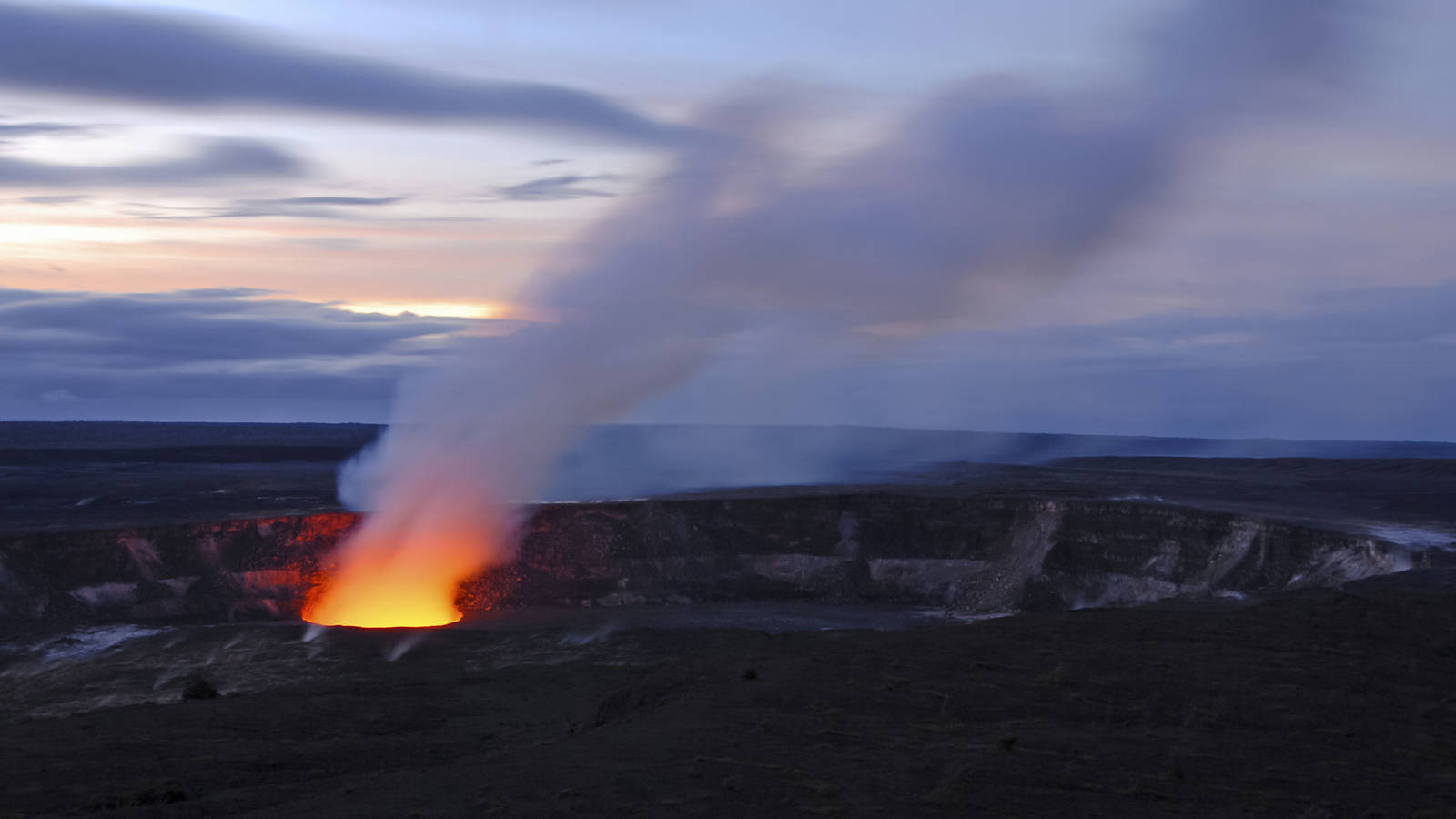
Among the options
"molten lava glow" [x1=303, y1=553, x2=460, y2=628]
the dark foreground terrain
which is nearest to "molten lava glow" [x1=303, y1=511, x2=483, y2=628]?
"molten lava glow" [x1=303, y1=553, x2=460, y2=628]

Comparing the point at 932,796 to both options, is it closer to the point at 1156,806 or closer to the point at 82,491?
the point at 1156,806

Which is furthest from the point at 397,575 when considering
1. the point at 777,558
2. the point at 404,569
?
the point at 777,558

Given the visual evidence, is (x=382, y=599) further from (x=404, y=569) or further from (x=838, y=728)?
(x=838, y=728)

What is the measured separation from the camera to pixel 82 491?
260 feet

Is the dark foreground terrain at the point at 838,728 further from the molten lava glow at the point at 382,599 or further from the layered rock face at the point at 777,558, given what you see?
the layered rock face at the point at 777,558

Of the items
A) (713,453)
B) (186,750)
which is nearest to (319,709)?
(186,750)

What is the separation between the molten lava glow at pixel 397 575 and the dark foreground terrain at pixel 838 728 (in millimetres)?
13041

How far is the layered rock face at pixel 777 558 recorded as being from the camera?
155 ft

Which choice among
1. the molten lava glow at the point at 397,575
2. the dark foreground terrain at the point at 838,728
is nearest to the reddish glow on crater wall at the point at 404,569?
the molten lava glow at the point at 397,575

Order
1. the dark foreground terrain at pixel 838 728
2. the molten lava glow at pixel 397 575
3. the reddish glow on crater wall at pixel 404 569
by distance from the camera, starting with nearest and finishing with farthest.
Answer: the dark foreground terrain at pixel 838 728, the molten lava glow at pixel 397 575, the reddish glow on crater wall at pixel 404 569

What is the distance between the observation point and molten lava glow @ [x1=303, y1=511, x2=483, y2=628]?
4784cm

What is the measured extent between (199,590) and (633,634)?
2073 cm

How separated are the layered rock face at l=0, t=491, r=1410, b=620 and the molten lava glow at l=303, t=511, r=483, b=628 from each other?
3.44 feet

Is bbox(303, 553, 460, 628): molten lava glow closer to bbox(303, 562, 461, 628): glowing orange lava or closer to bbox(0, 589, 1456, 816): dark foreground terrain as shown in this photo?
bbox(303, 562, 461, 628): glowing orange lava
